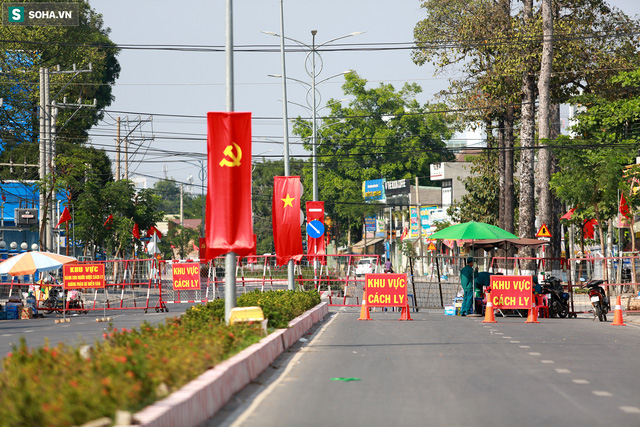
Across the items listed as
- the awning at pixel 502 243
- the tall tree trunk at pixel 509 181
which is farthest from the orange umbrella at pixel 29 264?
the tall tree trunk at pixel 509 181

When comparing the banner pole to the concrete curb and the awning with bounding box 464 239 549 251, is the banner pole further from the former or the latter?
the awning with bounding box 464 239 549 251

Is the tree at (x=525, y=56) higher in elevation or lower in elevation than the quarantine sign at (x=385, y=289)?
higher

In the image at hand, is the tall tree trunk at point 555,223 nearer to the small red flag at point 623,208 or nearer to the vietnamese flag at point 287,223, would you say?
the small red flag at point 623,208

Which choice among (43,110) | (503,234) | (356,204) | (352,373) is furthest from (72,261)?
(356,204)

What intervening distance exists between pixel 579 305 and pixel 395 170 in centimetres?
6650

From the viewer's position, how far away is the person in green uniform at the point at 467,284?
2575 centimetres

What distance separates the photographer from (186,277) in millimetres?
33438

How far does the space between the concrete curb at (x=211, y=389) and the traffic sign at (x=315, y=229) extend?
15316 mm

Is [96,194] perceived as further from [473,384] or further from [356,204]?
[356,204]

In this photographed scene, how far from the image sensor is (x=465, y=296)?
2653 centimetres

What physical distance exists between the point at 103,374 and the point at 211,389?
1.67 meters

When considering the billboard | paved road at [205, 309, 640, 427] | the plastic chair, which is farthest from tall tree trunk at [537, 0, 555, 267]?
the billboard

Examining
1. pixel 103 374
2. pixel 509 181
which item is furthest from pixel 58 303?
pixel 103 374

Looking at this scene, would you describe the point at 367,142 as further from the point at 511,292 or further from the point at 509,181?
the point at 511,292
